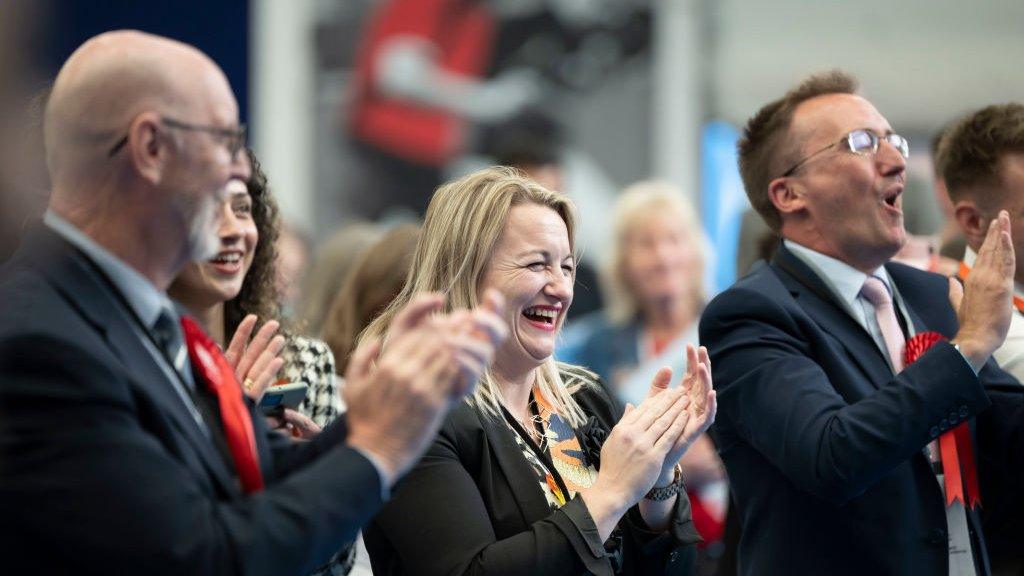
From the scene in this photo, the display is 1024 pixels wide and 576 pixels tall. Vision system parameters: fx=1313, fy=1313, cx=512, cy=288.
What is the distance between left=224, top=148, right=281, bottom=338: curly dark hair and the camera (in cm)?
322

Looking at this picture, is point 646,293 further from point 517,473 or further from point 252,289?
point 517,473

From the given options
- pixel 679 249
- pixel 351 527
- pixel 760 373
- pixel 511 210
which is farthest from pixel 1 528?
pixel 679 249

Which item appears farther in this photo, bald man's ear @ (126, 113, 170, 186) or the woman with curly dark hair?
the woman with curly dark hair

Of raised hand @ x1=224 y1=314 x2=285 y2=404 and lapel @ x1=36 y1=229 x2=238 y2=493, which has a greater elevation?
lapel @ x1=36 y1=229 x2=238 y2=493

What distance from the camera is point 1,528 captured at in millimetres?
1572

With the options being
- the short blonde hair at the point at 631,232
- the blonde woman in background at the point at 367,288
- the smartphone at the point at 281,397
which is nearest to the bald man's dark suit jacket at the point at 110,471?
the smartphone at the point at 281,397

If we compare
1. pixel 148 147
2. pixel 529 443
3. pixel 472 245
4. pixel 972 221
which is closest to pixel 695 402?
pixel 529 443

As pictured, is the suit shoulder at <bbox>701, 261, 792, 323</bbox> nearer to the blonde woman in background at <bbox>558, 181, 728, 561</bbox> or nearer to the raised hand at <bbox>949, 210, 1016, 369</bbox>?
the raised hand at <bbox>949, 210, 1016, 369</bbox>

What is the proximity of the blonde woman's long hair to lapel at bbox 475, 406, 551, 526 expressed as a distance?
3.1 inches

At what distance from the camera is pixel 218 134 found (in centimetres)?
175

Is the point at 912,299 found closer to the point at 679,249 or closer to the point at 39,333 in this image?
the point at 39,333

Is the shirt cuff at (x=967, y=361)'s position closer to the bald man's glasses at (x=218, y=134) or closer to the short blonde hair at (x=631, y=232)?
the bald man's glasses at (x=218, y=134)

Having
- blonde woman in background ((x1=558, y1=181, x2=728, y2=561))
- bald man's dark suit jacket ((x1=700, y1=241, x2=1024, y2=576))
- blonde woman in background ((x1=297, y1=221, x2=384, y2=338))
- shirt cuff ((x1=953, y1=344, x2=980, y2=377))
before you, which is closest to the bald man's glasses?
bald man's dark suit jacket ((x1=700, y1=241, x2=1024, y2=576))

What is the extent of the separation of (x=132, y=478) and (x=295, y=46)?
7.56 meters
